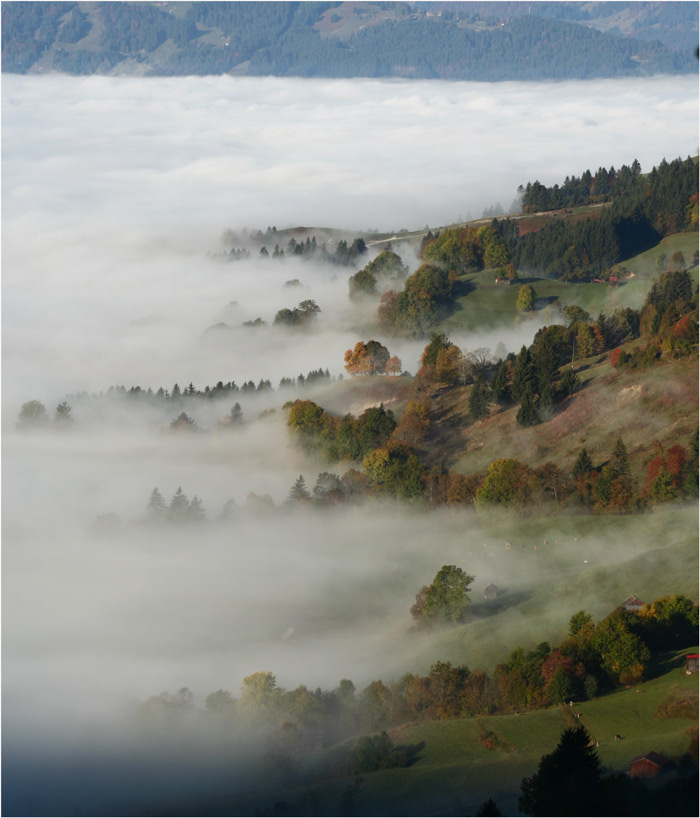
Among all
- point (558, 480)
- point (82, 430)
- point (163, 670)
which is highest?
point (82, 430)

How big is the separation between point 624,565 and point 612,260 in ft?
343

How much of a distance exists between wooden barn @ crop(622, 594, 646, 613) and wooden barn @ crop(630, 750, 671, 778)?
22.8 m

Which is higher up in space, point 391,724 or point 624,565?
point 624,565

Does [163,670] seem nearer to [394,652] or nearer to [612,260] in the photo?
[394,652]

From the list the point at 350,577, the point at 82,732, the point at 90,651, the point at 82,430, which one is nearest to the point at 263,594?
the point at 350,577

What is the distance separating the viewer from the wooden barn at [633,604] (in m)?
88.1

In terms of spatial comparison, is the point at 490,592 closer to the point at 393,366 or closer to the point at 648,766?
the point at 648,766

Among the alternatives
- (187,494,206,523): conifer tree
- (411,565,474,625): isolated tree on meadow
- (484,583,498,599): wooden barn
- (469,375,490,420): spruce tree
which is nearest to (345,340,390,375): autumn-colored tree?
(469,375,490,420): spruce tree

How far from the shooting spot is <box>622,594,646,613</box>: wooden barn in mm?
88081

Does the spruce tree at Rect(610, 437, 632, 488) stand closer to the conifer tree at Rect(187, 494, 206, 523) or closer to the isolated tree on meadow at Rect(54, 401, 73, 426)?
the conifer tree at Rect(187, 494, 206, 523)

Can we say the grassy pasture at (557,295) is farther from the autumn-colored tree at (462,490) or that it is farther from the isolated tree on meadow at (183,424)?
the autumn-colored tree at (462,490)

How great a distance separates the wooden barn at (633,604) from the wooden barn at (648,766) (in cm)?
2276

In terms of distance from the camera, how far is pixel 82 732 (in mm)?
88312

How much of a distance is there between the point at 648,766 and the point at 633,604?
2460 cm
